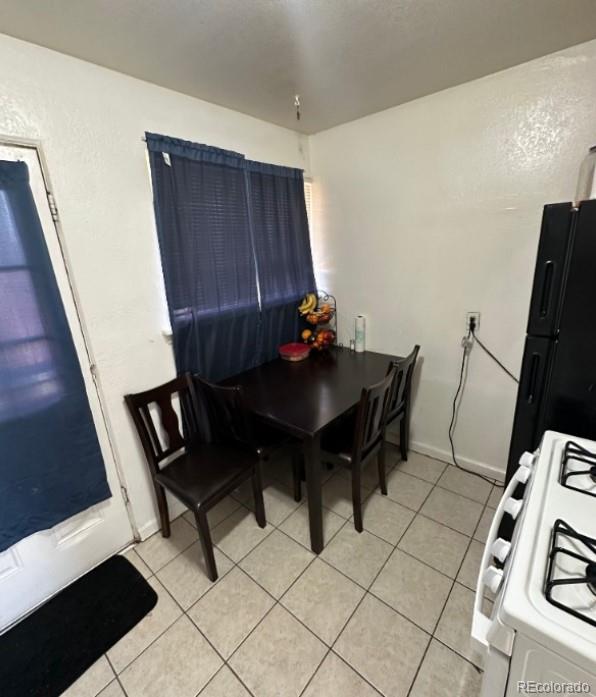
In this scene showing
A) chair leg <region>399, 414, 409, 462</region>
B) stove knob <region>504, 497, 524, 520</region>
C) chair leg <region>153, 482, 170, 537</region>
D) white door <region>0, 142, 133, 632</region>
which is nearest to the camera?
stove knob <region>504, 497, 524, 520</region>

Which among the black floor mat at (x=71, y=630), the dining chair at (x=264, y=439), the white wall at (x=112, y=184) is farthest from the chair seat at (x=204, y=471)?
the black floor mat at (x=71, y=630)

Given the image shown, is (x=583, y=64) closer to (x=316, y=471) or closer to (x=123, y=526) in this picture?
(x=316, y=471)

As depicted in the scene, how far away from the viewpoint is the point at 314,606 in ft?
4.86

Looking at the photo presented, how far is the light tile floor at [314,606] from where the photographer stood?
1.24 m

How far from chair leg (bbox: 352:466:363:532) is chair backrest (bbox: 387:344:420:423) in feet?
1.42

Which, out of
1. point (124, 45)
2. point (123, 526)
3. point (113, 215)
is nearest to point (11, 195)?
point (113, 215)

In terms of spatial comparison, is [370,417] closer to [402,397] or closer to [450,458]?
[402,397]

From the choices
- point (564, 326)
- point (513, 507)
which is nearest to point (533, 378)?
point (564, 326)

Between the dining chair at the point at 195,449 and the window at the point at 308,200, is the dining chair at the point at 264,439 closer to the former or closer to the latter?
the dining chair at the point at 195,449

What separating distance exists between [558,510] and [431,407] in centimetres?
152

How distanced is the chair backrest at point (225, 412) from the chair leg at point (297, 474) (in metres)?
0.37

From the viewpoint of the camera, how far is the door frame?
1.27 metres

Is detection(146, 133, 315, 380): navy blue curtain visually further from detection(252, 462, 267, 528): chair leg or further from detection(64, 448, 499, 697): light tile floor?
detection(64, 448, 499, 697): light tile floor

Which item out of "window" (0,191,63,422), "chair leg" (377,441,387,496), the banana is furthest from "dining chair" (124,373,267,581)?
the banana
